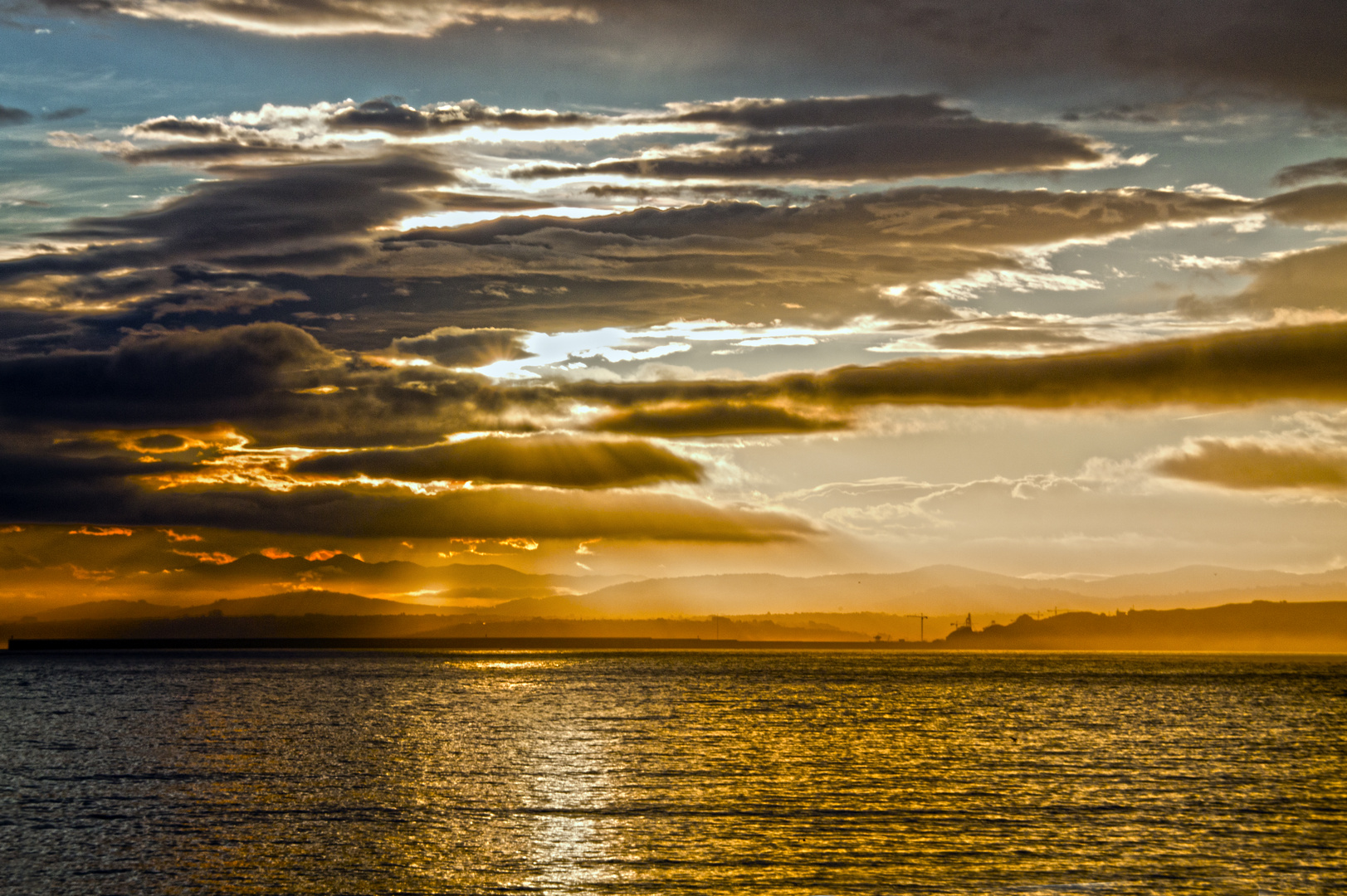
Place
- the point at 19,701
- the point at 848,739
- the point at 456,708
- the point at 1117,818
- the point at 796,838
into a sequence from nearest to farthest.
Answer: the point at 796,838
the point at 1117,818
the point at 848,739
the point at 456,708
the point at 19,701

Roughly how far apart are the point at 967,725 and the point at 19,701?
449 feet

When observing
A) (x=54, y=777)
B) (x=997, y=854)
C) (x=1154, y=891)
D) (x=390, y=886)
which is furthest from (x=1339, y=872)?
(x=54, y=777)

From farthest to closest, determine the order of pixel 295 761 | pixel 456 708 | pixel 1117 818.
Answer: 1. pixel 456 708
2. pixel 295 761
3. pixel 1117 818

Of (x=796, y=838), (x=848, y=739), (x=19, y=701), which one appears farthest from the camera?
(x=19, y=701)

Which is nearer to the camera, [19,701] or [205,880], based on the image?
[205,880]

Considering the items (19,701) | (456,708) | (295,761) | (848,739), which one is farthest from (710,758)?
(19,701)

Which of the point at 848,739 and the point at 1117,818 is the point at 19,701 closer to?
the point at 848,739

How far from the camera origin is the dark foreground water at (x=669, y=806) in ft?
151

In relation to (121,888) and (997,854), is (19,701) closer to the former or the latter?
(121,888)

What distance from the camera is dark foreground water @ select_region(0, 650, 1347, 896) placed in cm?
4591

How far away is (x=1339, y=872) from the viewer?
46.5 meters

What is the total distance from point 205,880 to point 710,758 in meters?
44.9

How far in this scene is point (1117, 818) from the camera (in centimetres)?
5872

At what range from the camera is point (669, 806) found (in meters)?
61.8
